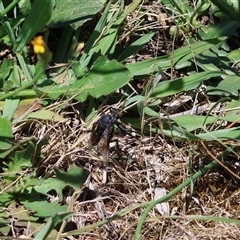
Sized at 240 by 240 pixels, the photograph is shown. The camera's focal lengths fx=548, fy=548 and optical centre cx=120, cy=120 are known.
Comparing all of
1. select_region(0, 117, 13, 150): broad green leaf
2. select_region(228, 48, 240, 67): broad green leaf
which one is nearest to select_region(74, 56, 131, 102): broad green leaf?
select_region(0, 117, 13, 150): broad green leaf

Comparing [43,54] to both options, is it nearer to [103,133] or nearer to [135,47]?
[103,133]

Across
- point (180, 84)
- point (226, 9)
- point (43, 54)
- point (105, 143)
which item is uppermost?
point (43, 54)

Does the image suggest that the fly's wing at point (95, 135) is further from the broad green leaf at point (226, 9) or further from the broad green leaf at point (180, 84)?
the broad green leaf at point (226, 9)

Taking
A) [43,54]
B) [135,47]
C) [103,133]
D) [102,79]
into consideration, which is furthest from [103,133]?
[43,54]

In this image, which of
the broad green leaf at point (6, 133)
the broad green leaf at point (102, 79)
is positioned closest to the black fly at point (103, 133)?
the broad green leaf at point (102, 79)

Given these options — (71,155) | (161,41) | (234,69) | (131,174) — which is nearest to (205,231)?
(131,174)

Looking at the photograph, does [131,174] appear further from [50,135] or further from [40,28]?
[40,28]
